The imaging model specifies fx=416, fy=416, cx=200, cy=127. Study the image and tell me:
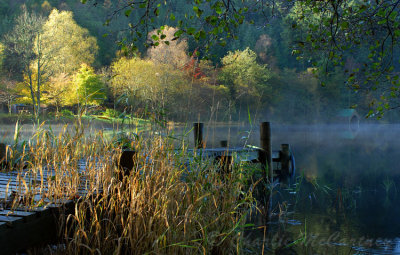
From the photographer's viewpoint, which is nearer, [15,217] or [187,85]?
[15,217]

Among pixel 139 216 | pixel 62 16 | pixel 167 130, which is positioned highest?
pixel 62 16

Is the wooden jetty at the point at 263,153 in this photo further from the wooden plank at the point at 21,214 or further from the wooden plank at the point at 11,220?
the wooden plank at the point at 11,220

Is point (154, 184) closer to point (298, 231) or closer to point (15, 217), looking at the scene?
point (15, 217)

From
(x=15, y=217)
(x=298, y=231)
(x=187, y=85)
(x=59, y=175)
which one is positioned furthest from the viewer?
(x=187, y=85)

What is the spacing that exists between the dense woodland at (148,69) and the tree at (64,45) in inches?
2.7

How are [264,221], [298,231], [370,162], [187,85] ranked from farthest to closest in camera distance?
[187,85] < [370,162] < [264,221] < [298,231]

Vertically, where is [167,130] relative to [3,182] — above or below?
above

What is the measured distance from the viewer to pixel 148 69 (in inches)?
1109

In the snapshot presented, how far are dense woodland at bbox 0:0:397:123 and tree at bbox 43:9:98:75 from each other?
2.7 inches

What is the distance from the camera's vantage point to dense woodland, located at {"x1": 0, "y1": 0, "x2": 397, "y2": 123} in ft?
83.6

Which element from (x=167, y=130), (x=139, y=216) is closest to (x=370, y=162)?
(x=167, y=130)

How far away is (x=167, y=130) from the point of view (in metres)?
4.46

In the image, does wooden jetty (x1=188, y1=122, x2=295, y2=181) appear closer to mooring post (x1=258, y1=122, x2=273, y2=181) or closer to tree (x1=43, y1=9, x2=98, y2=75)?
mooring post (x1=258, y1=122, x2=273, y2=181)

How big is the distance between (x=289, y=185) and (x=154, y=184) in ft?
20.2
